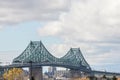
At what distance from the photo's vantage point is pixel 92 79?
111 m

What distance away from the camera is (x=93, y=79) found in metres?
111

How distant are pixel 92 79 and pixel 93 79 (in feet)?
1.23
